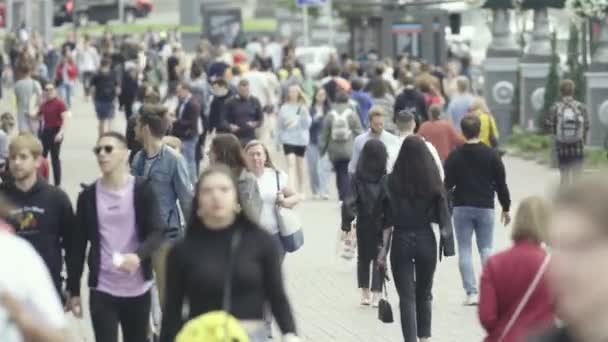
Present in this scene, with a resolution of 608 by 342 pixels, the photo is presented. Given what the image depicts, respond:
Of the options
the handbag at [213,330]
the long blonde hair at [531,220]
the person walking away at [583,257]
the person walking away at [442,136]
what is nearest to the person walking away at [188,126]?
the person walking away at [442,136]

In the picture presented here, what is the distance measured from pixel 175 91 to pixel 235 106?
3.55 meters

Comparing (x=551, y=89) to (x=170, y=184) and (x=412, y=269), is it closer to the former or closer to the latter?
(x=412, y=269)

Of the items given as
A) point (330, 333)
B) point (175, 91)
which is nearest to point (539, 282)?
point (330, 333)

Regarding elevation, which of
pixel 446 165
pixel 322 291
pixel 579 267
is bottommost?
pixel 322 291

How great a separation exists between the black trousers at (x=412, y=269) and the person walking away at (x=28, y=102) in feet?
44.3

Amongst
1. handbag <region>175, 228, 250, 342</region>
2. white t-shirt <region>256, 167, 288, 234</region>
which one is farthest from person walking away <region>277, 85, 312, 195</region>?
handbag <region>175, 228, 250, 342</region>

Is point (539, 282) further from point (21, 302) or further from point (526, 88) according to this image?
point (526, 88)

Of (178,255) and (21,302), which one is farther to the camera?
(178,255)

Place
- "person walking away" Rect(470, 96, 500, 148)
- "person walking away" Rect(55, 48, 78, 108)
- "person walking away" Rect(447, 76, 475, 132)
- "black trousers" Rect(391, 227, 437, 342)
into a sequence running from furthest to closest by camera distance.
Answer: "person walking away" Rect(55, 48, 78, 108)
"person walking away" Rect(447, 76, 475, 132)
"person walking away" Rect(470, 96, 500, 148)
"black trousers" Rect(391, 227, 437, 342)

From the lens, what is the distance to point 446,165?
14672 mm

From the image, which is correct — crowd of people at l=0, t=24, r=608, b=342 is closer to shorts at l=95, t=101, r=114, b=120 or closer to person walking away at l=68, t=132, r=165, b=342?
person walking away at l=68, t=132, r=165, b=342

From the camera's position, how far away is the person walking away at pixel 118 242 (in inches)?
363

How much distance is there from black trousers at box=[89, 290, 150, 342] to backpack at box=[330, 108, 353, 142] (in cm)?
1204

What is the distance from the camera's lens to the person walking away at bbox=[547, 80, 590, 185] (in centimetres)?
2227
